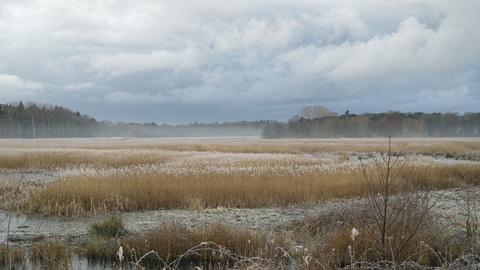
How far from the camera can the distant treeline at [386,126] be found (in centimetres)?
9756

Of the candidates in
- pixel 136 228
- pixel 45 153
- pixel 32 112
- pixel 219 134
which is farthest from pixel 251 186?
pixel 219 134

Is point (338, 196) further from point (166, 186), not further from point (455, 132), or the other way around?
point (455, 132)

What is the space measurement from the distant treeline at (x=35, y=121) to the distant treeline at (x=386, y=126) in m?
64.5

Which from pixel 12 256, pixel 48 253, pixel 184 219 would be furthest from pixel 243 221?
pixel 12 256

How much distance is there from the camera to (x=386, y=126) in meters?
99.4

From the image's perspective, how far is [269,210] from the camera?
30.5 ft

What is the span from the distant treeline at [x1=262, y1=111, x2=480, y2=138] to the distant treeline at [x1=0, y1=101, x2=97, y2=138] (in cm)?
6447

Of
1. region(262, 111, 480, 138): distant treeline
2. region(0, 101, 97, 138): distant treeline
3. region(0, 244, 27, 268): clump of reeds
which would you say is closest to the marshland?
region(0, 244, 27, 268): clump of reeds

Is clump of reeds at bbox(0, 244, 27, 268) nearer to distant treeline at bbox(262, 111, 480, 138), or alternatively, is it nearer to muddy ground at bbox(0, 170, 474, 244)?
muddy ground at bbox(0, 170, 474, 244)

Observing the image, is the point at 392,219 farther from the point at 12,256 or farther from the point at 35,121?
the point at 35,121

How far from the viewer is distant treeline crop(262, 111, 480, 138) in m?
97.6

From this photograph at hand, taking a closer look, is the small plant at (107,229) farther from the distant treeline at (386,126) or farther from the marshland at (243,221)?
the distant treeline at (386,126)

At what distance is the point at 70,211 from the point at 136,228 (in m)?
3.00

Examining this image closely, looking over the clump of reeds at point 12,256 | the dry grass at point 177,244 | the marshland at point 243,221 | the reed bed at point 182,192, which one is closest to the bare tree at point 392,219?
the marshland at point 243,221
